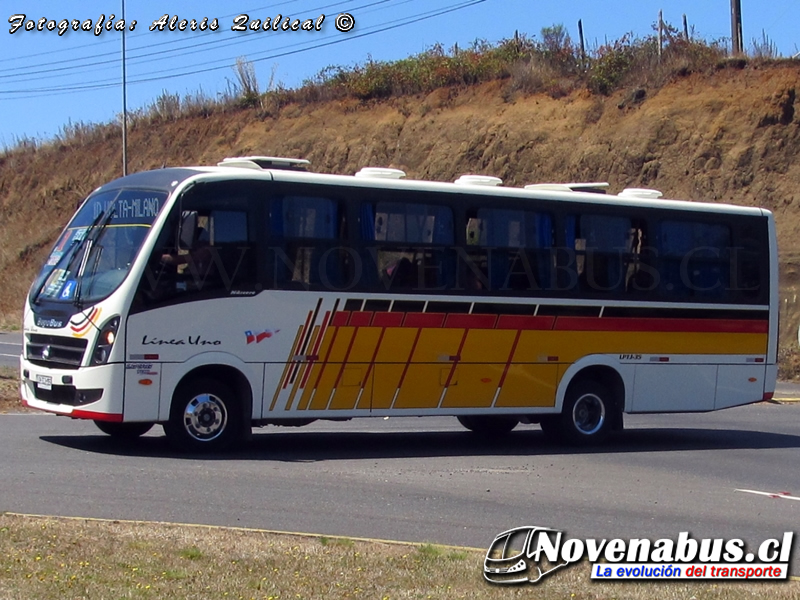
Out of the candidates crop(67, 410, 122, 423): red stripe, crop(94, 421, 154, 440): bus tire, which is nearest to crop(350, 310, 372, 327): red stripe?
crop(94, 421, 154, 440): bus tire

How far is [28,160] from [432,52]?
76.9ft

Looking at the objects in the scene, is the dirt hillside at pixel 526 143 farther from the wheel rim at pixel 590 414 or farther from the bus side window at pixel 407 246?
the bus side window at pixel 407 246

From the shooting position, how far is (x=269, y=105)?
167 feet

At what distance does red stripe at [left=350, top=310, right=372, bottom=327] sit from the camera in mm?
12969

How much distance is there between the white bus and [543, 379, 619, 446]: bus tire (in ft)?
0.09

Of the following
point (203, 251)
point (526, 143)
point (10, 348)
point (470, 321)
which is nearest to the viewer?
point (203, 251)

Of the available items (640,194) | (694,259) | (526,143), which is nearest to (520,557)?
(694,259)

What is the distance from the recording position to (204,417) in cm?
1230

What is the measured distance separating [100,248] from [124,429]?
2393mm

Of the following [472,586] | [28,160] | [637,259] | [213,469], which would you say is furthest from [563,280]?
[28,160]

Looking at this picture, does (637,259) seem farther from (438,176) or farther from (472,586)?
(438,176)

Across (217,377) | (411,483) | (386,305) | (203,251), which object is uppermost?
(203,251)

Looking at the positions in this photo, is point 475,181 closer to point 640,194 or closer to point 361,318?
point 361,318

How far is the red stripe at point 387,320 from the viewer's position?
13.1 meters
